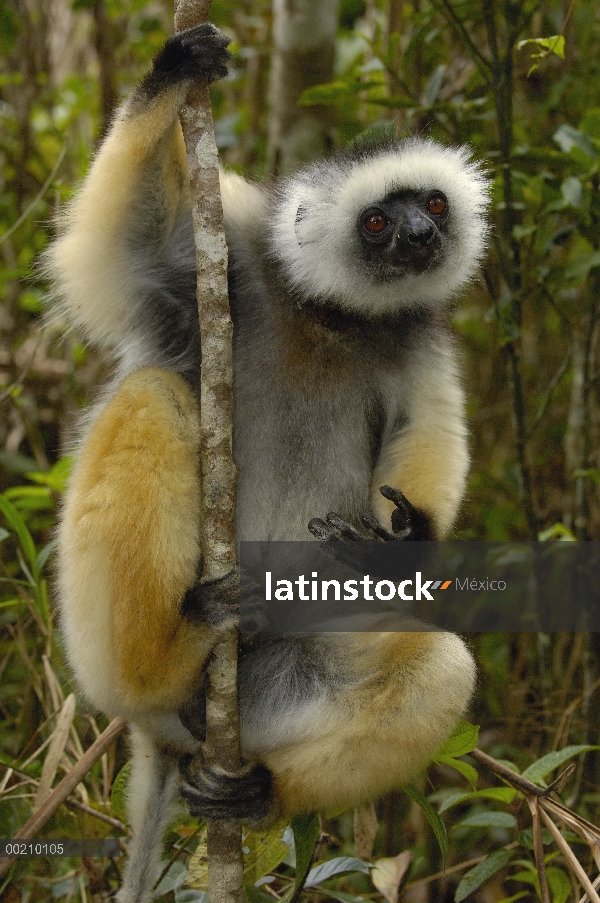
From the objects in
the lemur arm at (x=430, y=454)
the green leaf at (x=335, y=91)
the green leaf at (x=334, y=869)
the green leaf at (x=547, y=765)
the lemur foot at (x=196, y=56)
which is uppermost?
the green leaf at (x=335, y=91)

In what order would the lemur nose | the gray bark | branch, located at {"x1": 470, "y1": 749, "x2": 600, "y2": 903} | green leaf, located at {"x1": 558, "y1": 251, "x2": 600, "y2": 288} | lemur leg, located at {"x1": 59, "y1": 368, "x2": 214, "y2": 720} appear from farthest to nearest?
the gray bark < green leaf, located at {"x1": 558, "y1": 251, "x2": 600, "y2": 288} < the lemur nose < lemur leg, located at {"x1": 59, "y1": 368, "x2": 214, "y2": 720} < branch, located at {"x1": 470, "y1": 749, "x2": 600, "y2": 903}

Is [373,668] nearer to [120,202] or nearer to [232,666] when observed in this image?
[232,666]

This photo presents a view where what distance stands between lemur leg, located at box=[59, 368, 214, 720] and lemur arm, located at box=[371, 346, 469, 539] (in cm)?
88

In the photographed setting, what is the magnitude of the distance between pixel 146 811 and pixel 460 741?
1212mm

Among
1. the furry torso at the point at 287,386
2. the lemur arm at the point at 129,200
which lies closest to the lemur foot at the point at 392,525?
the furry torso at the point at 287,386

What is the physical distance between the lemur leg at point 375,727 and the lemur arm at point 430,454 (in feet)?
1.58

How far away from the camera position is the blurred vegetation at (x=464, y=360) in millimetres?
3693

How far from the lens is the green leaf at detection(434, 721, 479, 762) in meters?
2.93

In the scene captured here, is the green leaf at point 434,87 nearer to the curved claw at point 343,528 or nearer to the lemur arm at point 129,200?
the lemur arm at point 129,200

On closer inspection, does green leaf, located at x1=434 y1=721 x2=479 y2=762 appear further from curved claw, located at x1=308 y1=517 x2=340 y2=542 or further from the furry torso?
the furry torso

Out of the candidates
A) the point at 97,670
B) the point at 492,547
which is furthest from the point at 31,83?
the point at 97,670

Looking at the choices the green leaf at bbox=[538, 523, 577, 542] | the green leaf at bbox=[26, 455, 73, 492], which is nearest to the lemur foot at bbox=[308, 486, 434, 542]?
the green leaf at bbox=[538, 523, 577, 542]

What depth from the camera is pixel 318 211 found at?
349 cm

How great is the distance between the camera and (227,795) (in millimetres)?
2896
